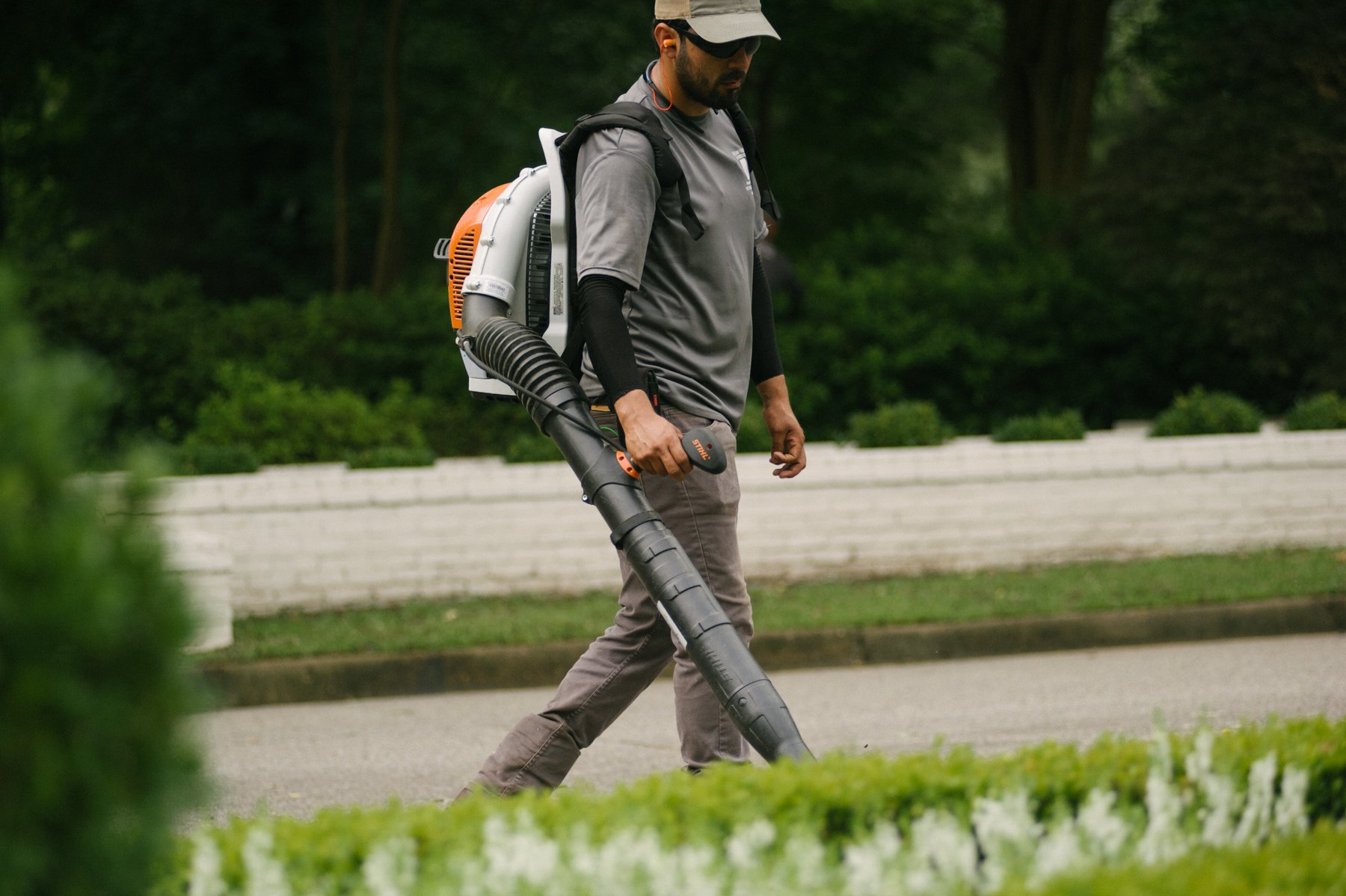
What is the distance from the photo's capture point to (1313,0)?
1151cm

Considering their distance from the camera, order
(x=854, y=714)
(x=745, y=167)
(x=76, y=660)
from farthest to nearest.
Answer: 1. (x=854, y=714)
2. (x=745, y=167)
3. (x=76, y=660)

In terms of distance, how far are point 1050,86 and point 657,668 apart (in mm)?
13552

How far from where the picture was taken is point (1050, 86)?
15.9 meters

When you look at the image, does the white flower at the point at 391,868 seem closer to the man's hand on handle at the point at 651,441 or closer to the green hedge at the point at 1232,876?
the green hedge at the point at 1232,876

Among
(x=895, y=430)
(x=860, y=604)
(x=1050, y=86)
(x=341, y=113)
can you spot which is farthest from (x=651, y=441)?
(x=1050, y=86)

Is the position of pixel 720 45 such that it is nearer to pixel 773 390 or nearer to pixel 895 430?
pixel 773 390

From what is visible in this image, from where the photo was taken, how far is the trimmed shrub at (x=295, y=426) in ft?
32.2

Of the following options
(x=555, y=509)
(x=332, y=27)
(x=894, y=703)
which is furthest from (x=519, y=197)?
(x=332, y=27)

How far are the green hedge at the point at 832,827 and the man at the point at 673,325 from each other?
102cm

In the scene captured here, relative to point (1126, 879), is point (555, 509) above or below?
below

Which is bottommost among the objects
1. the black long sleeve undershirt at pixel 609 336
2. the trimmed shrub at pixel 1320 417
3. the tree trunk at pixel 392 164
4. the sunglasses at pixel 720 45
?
the tree trunk at pixel 392 164

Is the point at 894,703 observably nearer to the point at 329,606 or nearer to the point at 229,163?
the point at 329,606

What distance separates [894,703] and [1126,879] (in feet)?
14.4

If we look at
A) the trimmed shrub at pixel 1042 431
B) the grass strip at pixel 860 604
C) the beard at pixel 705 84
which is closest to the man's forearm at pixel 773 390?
the beard at pixel 705 84
